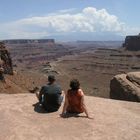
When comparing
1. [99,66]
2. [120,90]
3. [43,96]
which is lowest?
[99,66]

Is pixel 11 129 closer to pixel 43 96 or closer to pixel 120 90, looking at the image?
pixel 43 96

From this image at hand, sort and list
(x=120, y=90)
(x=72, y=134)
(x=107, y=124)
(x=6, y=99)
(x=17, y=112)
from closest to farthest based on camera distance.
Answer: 1. (x=72, y=134)
2. (x=107, y=124)
3. (x=17, y=112)
4. (x=6, y=99)
5. (x=120, y=90)

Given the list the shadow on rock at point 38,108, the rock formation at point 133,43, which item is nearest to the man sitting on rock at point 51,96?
the shadow on rock at point 38,108

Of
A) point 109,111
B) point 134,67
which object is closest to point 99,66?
point 134,67

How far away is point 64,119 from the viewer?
11453 mm

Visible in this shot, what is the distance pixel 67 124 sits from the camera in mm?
10984

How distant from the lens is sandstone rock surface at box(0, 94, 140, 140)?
10055 millimetres

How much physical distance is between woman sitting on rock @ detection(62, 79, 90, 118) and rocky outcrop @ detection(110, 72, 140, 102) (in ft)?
23.3

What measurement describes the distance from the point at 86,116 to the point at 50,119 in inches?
45.9

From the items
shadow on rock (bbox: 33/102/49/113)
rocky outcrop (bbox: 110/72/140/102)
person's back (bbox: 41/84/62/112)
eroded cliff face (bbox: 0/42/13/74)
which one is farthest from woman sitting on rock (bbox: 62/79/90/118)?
eroded cliff face (bbox: 0/42/13/74)

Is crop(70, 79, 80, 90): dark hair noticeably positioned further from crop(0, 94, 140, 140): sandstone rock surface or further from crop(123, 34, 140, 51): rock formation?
crop(123, 34, 140, 51): rock formation

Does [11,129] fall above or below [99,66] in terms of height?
above

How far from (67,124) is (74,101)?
104 cm

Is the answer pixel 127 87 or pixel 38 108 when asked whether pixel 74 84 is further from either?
pixel 127 87
